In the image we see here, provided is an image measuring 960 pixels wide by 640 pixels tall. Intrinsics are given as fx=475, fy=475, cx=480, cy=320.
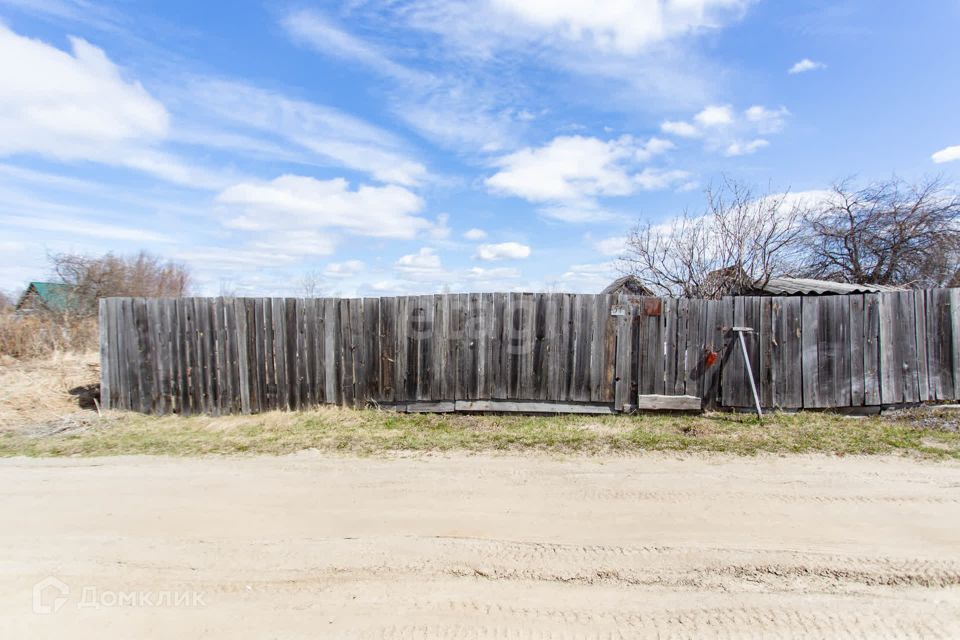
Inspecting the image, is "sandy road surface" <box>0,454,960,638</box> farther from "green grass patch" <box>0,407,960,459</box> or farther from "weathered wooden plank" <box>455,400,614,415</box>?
"weathered wooden plank" <box>455,400,614,415</box>

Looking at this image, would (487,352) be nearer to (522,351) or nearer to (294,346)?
(522,351)

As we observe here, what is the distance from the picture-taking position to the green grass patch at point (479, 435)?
5.99 metres

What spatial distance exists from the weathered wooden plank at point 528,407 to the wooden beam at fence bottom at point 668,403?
54cm

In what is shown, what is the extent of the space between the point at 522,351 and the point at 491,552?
4819mm

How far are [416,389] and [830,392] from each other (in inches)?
267

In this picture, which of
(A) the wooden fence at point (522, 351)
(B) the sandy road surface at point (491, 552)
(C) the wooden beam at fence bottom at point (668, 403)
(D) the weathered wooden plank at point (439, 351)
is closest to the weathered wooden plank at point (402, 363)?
(A) the wooden fence at point (522, 351)

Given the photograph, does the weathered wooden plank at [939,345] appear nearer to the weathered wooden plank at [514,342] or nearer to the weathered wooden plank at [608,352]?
the weathered wooden plank at [608,352]

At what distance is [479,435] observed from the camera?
6719mm

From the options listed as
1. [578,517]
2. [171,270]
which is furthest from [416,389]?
[171,270]

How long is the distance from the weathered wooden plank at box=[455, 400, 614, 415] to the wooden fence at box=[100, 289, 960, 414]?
0.03 meters

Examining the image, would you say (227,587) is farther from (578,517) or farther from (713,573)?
(713,573)

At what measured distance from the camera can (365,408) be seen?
8.25 m

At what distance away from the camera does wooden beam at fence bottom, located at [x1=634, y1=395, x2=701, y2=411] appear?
25.2 ft

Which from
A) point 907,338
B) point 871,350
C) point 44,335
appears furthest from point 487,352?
point 44,335
